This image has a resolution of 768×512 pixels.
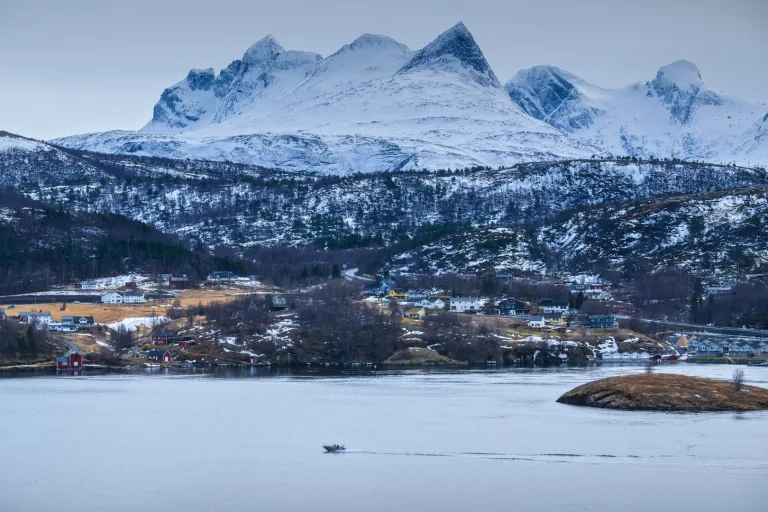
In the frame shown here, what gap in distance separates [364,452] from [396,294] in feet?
379

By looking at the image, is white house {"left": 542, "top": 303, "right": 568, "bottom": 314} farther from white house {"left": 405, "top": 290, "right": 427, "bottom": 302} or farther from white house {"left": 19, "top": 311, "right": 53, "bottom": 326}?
white house {"left": 19, "top": 311, "right": 53, "bottom": 326}

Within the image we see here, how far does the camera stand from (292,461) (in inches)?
2287

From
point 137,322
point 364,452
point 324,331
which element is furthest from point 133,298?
point 364,452

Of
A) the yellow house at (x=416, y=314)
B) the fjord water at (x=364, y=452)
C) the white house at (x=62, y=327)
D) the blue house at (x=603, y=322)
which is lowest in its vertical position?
the fjord water at (x=364, y=452)

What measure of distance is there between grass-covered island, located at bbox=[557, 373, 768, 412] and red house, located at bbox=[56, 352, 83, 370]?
54106 millimetres

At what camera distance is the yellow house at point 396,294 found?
6797 inches

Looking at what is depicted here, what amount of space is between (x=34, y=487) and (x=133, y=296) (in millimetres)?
113326

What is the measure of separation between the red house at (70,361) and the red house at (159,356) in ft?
24.7

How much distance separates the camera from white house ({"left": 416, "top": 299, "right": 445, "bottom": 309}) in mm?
159613

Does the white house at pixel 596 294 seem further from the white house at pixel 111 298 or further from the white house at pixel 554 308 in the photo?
the white house at pixel 111 298

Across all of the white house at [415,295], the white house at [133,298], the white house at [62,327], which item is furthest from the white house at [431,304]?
the white house at [62,327]

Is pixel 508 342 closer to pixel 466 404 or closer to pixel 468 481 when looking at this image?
pixel 466 404

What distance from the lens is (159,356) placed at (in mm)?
120125

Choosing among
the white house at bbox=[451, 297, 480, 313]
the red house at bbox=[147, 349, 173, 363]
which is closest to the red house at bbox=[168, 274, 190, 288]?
the white house at bbox=[451, 297, 480, 313]
